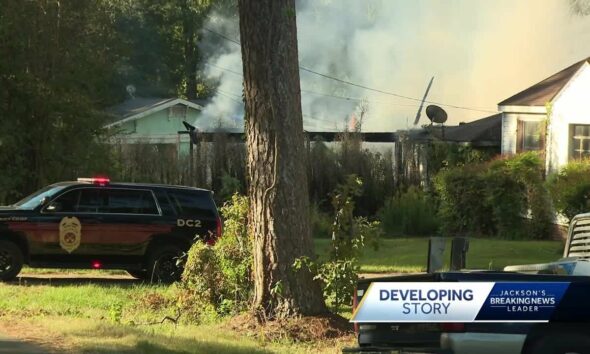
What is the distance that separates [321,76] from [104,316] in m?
42.8

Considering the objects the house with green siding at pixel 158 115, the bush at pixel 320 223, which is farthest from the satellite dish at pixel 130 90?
the bush at pixel 320 223

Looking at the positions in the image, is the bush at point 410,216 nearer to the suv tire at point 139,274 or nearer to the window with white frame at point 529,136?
the window with white frame at point 529,136

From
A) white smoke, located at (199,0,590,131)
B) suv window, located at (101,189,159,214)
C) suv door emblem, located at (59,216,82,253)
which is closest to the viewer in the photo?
suv door emblem, located at (59,216,82,253)

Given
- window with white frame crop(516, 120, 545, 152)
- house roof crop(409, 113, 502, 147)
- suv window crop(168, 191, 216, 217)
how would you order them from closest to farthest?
suv window crop(168, 191, 216, 217), window with white frame crop(516, 120, 545, 152), house roof crop(409, 113, 502, 147)

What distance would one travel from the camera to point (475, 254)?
2012 cm

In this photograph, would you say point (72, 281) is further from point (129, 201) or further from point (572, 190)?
point (572, 190)

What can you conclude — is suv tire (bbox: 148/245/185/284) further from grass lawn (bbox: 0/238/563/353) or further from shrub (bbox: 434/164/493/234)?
shrub (bbox: 434/164/493/234)

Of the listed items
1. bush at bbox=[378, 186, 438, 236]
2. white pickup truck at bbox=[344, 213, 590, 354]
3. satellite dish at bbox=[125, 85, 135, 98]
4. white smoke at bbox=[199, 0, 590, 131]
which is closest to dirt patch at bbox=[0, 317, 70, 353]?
white pickup truck at bbox=[344, 213, 590, 354]

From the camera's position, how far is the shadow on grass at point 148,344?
29.9 feet

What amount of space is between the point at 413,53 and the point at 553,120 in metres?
23.2

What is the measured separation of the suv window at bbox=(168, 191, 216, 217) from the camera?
16.4 meters

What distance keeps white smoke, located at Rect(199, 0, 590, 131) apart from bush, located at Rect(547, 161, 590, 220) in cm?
1560

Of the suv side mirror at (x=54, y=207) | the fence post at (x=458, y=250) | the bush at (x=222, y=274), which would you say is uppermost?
the suv side mirror at (x=54, y=207)

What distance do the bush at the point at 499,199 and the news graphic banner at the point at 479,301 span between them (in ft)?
60.8
